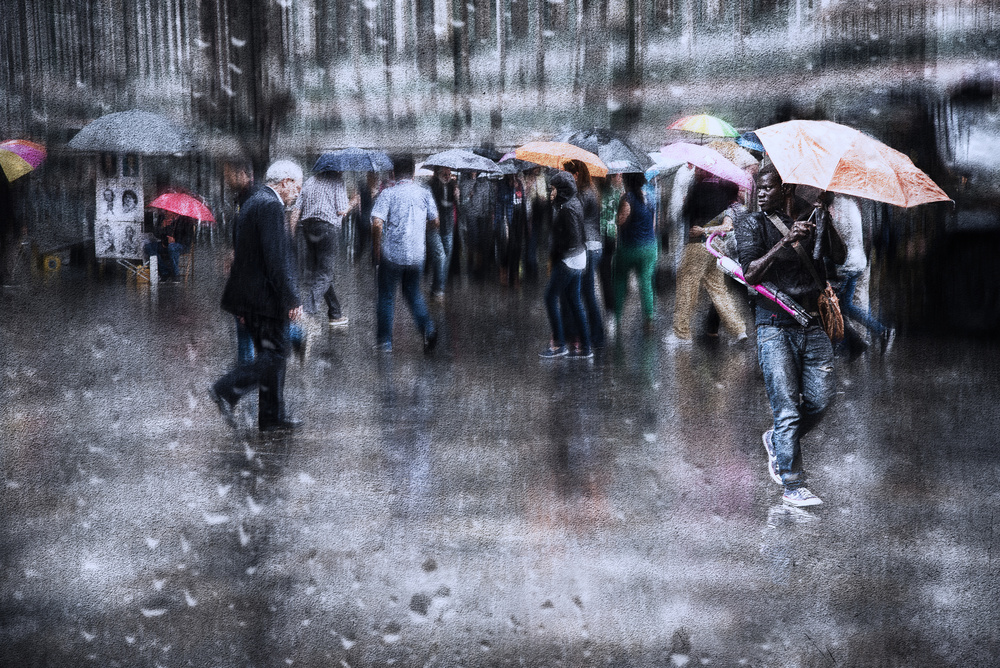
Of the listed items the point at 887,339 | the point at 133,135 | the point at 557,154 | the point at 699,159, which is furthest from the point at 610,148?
the point at 133,135

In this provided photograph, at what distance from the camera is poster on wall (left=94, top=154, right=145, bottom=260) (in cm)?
502

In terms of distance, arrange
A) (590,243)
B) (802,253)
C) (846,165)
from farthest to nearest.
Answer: (590,243), (802,253), (846,165)

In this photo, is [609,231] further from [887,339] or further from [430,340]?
[887,339]

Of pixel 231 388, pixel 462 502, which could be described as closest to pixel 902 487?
pixel 462 502

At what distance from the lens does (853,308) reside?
482cm

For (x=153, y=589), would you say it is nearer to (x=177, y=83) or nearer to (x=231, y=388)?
(x=231, y=388)

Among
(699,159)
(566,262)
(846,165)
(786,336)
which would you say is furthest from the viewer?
(566,262)

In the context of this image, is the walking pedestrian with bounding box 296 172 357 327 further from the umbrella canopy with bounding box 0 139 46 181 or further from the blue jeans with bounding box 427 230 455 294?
the umbrella canopy with bounding box 0 139 46 181

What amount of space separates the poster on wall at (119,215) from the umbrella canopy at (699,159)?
106 inches

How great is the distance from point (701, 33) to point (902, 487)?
2312mm

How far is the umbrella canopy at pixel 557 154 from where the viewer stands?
190 inches

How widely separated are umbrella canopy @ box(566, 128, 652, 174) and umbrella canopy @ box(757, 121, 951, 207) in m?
0.69

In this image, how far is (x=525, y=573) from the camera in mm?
4547

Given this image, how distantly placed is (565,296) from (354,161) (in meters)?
1.30
